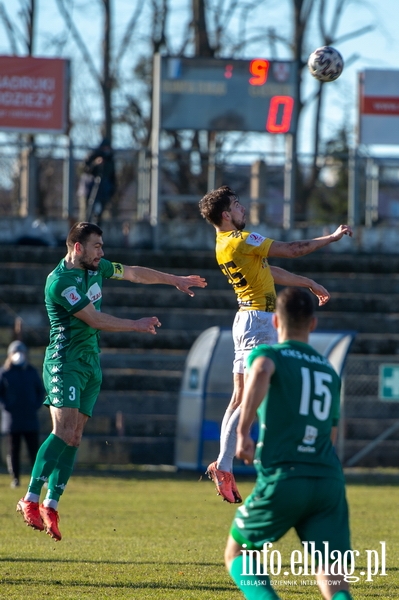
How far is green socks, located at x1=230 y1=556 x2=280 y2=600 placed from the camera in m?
5.82

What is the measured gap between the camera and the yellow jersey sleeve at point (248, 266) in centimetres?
885

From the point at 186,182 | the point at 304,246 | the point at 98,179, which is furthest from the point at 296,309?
the point at 186,182

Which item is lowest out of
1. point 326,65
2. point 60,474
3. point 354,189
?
point 60,474

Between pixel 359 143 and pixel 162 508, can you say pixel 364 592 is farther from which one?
pixel 359 143

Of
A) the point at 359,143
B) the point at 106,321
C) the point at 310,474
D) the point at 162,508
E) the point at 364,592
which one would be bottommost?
the point at 162,508

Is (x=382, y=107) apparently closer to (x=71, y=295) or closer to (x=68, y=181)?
(x=68, y=181)

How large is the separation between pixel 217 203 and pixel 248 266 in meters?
0.59

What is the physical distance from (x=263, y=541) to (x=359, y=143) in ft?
71.7

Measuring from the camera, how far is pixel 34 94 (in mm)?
26625

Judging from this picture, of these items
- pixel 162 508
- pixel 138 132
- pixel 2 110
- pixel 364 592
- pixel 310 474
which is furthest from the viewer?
pixel 138 132

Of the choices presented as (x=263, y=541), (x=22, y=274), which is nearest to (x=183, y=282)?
(x=263, y=541)

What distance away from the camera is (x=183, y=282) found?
8.93 metres

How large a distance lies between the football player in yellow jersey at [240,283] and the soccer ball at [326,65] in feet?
7.56

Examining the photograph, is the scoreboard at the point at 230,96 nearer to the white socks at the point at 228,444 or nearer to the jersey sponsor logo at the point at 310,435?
the white socks at the point at 228,444
